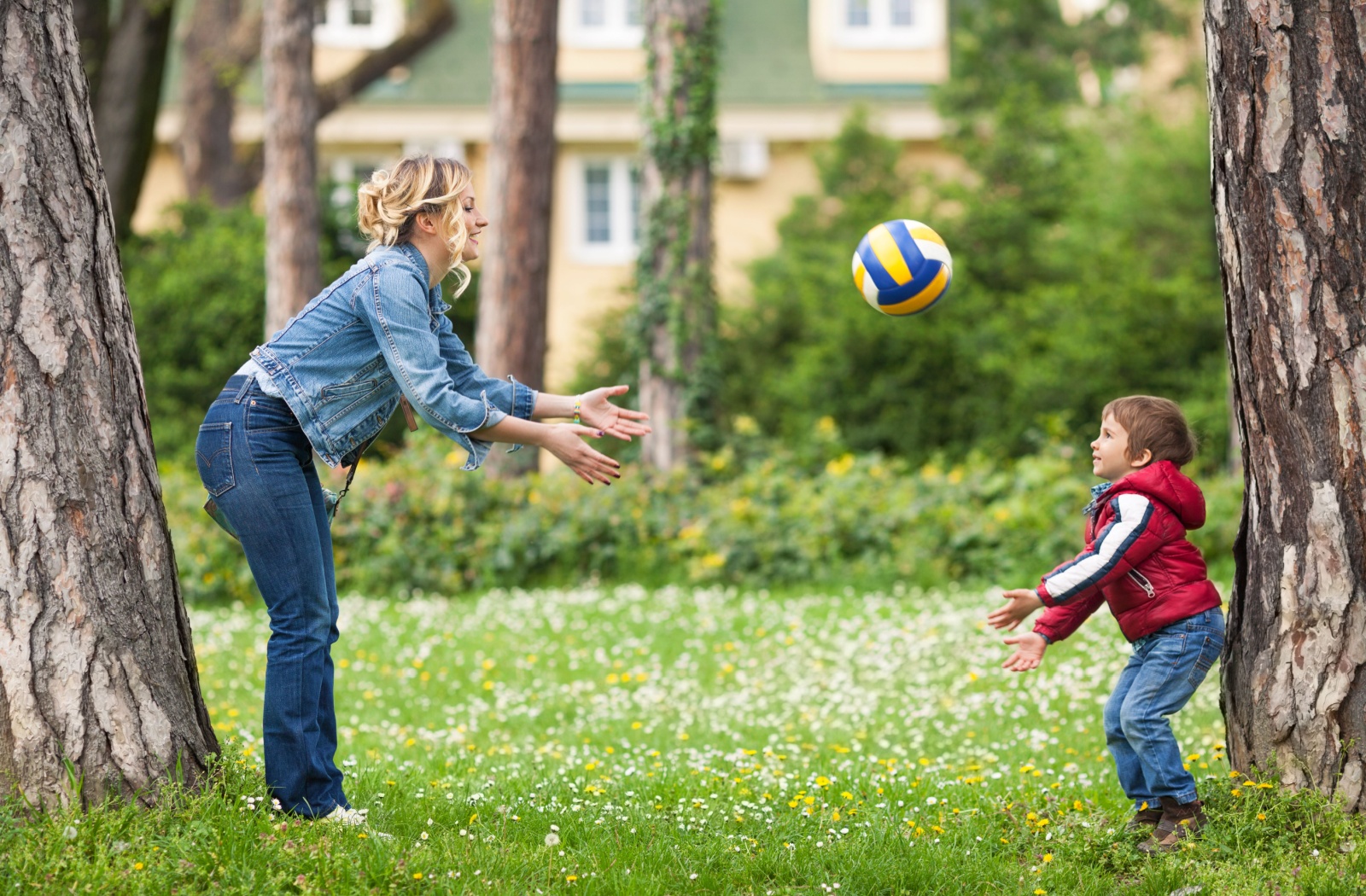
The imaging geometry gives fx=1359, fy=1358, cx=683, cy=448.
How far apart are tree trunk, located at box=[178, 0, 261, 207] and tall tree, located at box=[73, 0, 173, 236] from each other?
2619mm

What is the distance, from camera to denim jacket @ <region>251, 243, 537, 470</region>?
3.91 meters

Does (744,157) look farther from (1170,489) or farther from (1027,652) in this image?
(1027,652)

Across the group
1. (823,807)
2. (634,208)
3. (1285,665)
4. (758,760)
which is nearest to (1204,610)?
(1285,665)

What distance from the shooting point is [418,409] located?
3926mm

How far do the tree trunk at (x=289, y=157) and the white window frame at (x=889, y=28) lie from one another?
10.9m

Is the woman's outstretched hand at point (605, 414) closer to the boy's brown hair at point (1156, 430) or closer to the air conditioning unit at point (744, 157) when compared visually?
the boy's brown hair at point (1156, 430)

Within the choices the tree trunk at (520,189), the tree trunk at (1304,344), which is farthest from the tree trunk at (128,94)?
the tree trunk at (1304,344)

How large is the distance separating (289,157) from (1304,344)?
39.0 ft

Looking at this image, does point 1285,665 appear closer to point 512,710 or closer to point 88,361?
point 88,361

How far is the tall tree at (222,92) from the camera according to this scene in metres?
20.0

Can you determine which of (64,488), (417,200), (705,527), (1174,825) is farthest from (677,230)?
(64,488)

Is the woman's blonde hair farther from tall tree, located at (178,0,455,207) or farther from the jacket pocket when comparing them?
tall tree, located at (178,0,455,207)

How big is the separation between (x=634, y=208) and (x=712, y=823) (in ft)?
59.1

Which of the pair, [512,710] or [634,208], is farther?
[634,208]
